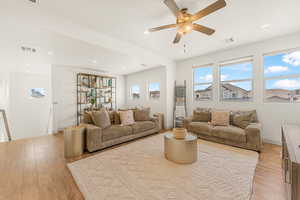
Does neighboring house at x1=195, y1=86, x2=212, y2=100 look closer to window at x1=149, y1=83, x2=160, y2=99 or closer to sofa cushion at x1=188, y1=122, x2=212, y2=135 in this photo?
sofa cushion at x1=188, y1=122, x2=212, y2=135

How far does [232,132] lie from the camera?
9.72ft

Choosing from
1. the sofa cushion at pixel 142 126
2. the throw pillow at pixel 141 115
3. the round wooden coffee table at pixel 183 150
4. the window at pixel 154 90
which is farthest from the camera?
the window at pixel 154 90

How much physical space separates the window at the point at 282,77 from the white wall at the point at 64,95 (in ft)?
21.1

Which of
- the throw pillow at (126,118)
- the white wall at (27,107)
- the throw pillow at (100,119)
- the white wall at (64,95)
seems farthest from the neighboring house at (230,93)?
the white wall at (27,107)

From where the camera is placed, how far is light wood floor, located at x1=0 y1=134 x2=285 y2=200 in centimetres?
157

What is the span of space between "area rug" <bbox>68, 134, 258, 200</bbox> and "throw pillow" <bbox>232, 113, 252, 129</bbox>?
0.77m

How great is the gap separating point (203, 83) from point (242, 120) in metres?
1.77

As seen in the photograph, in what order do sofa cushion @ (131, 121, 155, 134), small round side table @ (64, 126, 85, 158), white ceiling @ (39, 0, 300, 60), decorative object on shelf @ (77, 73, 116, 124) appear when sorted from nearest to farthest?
white ceiling @ (39, 0, 300, 60), small round side table @ (64, 126, 85, 158), sofa cushion @ (131, 121, 155, 134), decorative object on shelf @ (77, 73, 116, 124)

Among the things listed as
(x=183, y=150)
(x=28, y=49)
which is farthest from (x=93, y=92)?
(x=183, y=150)

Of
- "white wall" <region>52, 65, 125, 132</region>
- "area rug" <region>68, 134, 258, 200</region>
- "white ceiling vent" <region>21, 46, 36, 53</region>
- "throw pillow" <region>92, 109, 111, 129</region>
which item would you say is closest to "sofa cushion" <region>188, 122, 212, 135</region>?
"area rug" <region>68, 134, 258, 200</region>

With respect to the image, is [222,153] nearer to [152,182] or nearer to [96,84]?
[152,182]

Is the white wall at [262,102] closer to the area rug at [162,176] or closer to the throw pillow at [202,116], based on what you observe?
the throw pillow at [202,116]

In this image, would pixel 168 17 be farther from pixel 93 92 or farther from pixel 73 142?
pixel 93 92

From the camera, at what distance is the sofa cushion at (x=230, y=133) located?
112 inches
